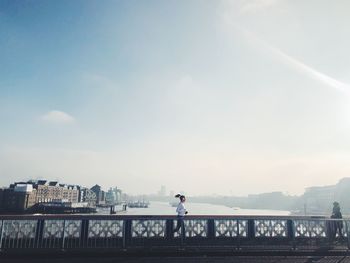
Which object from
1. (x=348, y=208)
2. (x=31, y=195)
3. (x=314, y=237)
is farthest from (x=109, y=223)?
(x=348, y=208)

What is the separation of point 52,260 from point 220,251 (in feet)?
20.4

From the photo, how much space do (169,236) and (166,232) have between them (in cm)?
22

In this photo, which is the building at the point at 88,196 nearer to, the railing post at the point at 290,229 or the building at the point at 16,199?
the building at the point at 16,199

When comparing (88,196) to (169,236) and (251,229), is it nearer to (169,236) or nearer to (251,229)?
(169,236)

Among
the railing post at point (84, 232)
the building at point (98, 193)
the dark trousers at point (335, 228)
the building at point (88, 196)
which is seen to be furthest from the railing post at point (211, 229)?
the building at point (98, 193)

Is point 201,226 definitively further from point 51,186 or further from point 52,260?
point 51,186

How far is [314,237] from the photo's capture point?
517 inches

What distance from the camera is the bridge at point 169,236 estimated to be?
10.8 metres

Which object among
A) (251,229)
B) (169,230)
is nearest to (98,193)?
(169,230)

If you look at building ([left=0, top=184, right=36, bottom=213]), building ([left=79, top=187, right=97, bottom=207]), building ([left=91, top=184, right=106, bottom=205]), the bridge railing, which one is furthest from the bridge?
building ([left=91, top=184, right=106, bottom=205])

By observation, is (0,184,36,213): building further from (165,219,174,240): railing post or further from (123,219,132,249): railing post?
(165,219,174,240): railing post

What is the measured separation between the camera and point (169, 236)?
12.3 meters

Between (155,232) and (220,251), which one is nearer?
(220,251)

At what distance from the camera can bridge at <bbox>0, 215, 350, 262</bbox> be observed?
10789 mm
